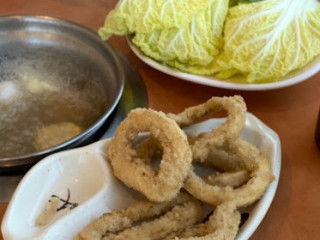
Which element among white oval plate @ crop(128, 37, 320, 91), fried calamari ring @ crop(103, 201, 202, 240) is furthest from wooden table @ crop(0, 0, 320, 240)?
fried calamari ring @ crop(103, 201, 202, 240)

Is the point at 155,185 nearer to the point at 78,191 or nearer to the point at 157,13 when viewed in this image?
the point at 78,191

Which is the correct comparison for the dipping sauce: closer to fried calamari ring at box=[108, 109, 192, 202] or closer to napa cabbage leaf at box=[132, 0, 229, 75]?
napa cabbage leaf at box=[132, 0, 229, 75]

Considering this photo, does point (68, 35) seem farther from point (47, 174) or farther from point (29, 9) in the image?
point (47, 174)

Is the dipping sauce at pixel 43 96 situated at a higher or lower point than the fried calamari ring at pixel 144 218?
lower

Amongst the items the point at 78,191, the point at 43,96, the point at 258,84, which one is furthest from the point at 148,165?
the point at 43,96

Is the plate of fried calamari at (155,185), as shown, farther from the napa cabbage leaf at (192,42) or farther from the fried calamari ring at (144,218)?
the napa cabbage leaf at (192,42)

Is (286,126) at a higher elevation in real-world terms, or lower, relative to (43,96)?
higher

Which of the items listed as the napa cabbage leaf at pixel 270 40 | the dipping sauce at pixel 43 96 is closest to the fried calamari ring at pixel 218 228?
the napa cabbage leaf at pixel 270 40

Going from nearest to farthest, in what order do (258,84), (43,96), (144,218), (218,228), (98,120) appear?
(218,228)
(144,218)
(98,120)
(258,84)
(43,96)
